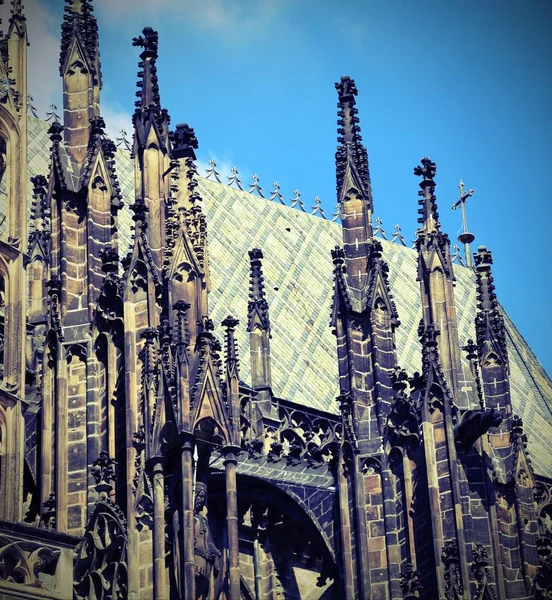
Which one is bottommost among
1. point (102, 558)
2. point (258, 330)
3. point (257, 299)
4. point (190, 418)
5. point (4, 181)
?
point (102, 558)

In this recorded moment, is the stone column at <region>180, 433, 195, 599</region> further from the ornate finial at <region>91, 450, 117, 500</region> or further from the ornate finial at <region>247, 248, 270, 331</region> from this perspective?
the ornate finial at <region>247, 248, 270, 331</region>

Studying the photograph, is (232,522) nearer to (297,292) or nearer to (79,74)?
(79,74)

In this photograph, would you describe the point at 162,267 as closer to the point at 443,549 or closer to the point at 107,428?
the point at 107,428

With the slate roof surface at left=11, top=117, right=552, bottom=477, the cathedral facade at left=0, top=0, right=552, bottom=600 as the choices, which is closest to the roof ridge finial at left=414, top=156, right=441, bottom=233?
the cathedral facade at left=0, top=0, right=552, bottom=600

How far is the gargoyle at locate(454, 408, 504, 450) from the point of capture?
134 feet

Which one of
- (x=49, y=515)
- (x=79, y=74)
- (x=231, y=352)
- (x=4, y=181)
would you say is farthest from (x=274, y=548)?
(x=79, y=74)

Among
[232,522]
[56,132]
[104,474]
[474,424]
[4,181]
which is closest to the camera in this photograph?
[232,522]

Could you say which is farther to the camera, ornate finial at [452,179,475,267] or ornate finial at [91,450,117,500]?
ornate finial at [452,179,475,267]

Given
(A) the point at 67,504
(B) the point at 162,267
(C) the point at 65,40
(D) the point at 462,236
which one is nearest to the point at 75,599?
(A) the point at 67,504

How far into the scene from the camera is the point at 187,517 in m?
37.0

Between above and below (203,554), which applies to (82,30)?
above

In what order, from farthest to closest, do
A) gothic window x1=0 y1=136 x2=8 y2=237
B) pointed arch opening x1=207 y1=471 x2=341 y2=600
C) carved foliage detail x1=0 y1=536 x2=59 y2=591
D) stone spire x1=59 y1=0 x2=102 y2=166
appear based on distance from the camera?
pointed arch opening x1=207 y1=471 x2=341 y2=600 < stone spire x1=59 y1=0 x2=102 y2=166 < gothic window x1=0 y1=136 x2=8 y2=237 < carved foliage detail x1=0 y1=536 x2=59 y2=591

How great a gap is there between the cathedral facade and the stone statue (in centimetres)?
4

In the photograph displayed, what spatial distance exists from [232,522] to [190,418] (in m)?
1.55
